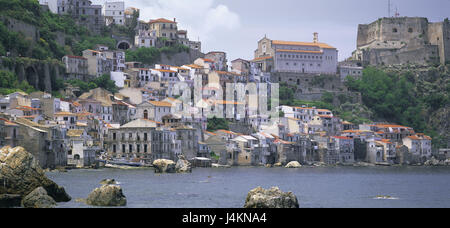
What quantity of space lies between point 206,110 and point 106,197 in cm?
5223

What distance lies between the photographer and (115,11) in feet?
349

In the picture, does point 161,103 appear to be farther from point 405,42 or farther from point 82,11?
point 405,42

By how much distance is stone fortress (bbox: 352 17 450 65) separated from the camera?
11862 cm

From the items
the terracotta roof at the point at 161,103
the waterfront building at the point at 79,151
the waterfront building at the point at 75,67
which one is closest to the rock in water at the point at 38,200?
the waterfront building at the point at 79,151

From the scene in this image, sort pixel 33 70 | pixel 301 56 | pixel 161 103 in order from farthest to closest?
pixel 301 56 < pixel 161 103 < pixel 33 70

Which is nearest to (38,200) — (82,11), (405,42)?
(82,11)

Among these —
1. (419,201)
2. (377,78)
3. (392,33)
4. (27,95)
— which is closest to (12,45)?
(27,95)

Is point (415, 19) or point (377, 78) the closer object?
point (377, 78)

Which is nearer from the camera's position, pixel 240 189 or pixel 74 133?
pixel 240 189

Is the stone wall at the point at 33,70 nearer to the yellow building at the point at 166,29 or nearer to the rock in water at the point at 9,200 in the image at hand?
the yellow building at the point at 166,29

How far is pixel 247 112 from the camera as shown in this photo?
3561 inches

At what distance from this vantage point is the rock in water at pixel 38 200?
99.7 ft
